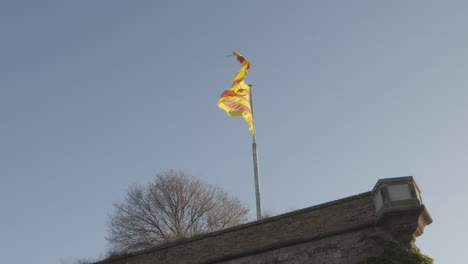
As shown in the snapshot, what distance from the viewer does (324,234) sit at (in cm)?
980

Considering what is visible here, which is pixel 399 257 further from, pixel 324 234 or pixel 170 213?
pixel 170 213

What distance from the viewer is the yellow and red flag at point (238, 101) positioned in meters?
15.9

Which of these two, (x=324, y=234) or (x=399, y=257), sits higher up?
(x=324, y=234)

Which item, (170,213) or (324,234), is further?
(170,213)

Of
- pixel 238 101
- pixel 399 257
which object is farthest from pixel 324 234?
pixel 238 101

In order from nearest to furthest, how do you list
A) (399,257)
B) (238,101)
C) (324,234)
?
(399,257), (324,234), (238,101)

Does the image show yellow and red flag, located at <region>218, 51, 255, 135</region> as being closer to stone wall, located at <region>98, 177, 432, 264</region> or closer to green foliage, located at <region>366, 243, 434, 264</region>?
stone wall, located at <region>98, 177, 432, 264</region>

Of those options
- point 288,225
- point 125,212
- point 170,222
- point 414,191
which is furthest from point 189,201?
point 414,191

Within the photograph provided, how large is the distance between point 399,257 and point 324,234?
139 cm

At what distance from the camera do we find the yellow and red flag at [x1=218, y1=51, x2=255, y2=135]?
1593cm

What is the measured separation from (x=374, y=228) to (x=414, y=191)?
3.26 ft

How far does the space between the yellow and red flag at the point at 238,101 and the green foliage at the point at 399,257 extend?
6.89 meters

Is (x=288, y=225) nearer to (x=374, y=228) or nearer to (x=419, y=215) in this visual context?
(x=374, y=228)

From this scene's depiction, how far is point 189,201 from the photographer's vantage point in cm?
2412
